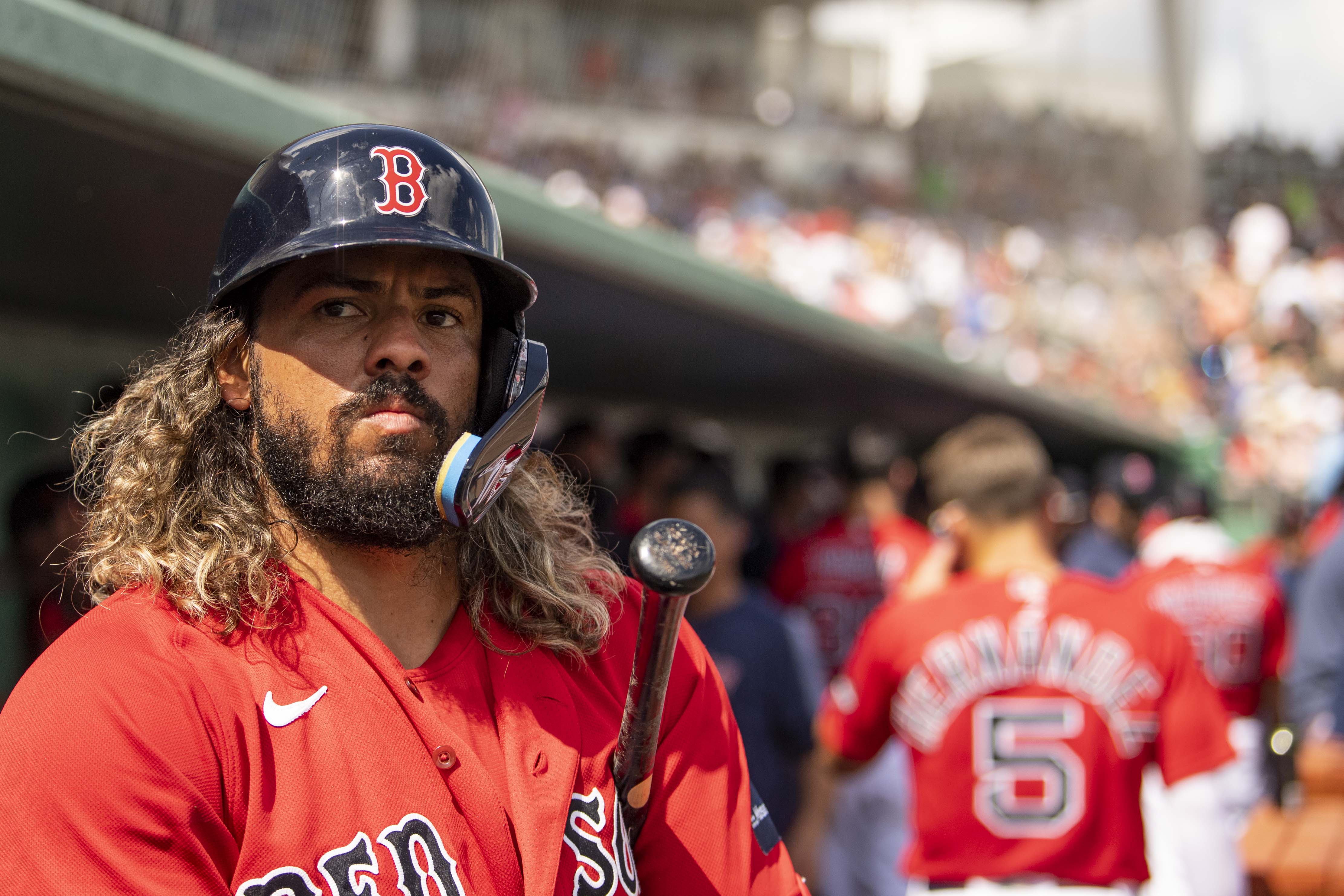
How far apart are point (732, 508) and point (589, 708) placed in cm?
260

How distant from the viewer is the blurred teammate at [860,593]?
5.01 m

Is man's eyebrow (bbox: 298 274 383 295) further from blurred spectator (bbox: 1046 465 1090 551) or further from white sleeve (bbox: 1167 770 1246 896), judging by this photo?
blurred spectator (bbox: 1046 465 1090 551)

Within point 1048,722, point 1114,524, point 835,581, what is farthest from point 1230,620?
point 1114,524

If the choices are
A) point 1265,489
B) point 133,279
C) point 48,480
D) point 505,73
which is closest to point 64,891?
point 48,480

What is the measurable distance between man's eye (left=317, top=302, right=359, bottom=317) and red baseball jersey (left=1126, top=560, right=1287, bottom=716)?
4.53 meters

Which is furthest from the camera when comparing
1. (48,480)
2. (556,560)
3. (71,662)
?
(48,480)

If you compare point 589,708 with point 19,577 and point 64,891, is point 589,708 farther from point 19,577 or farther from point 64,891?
point 19,577

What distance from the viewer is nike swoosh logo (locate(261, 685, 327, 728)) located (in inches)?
54.8

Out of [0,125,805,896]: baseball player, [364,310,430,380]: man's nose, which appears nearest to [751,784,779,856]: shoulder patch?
[0,125,805,896]: baseball player

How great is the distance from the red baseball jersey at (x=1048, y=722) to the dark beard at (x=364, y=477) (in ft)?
6.77

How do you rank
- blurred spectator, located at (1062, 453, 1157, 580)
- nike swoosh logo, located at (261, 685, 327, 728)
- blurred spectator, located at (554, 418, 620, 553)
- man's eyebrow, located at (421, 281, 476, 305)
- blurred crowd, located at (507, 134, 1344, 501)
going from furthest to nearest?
1. blurred crowd, located at (507, 134, 1344, 501)
2. blurred spectator, located at (1062, 453, 1157, 580)
3. blurred spectator, located at (554, 418, 620, 553)
4. man's eyebrow, located at (421, 281, 476, 305)
5. nike swoosh logo, located at (261, 685, 327, 728)

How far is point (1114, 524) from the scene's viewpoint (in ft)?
27.7

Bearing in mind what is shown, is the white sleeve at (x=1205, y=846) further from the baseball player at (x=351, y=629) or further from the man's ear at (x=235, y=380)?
the man's ear at (x=235, y=380)

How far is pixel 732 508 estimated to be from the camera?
14.0 feet
